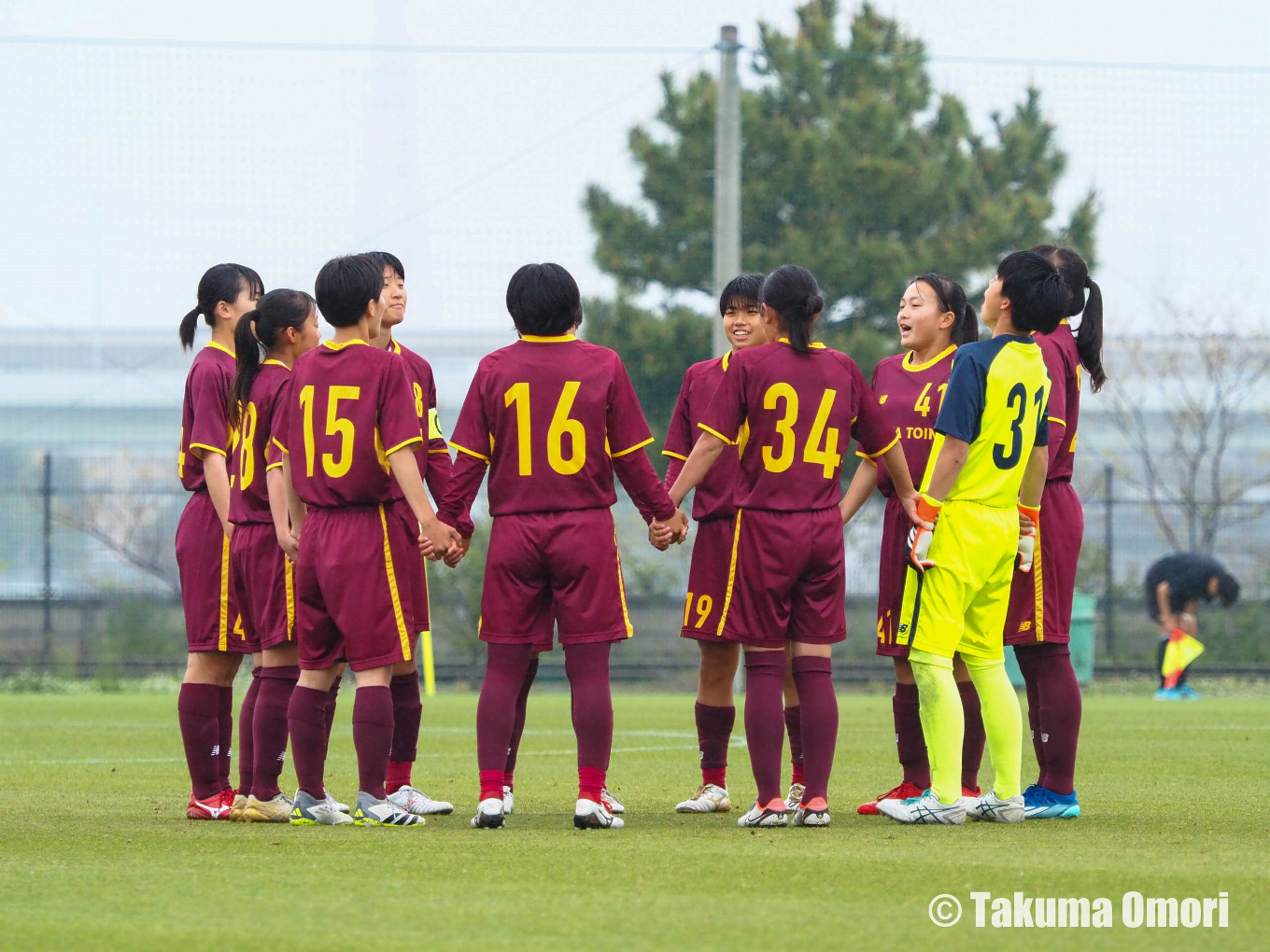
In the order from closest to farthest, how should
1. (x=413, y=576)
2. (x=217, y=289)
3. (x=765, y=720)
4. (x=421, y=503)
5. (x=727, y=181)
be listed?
(x=421, y=503)
(x=765, y=720)
(x=413, y=576)
(x=217, y=289)
(x=727, y=181)

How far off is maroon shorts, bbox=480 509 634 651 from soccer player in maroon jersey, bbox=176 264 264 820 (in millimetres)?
1071

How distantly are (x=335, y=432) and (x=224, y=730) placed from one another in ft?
4.57

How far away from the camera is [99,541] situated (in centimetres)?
1977

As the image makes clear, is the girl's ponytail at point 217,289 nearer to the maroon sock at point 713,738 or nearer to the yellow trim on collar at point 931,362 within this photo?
the maroon sock at point 713,738

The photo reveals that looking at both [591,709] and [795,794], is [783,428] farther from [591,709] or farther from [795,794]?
[795,794]

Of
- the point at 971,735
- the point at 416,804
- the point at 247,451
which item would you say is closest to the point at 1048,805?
the point at 971,735

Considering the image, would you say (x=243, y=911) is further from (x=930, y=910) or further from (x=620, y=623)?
(x=620, y=623)

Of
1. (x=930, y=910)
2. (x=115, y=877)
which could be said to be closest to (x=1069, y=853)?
(x=930, y=910)

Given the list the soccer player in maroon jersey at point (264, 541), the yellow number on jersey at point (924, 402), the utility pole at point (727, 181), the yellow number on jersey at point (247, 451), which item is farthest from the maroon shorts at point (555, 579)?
the utility pole at point (727, 181)

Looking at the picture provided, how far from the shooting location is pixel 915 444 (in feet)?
20.0

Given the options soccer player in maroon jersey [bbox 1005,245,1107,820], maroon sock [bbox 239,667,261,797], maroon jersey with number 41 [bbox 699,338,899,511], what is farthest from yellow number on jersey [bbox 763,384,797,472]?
maroon sock [bbox 239,667,261,797]

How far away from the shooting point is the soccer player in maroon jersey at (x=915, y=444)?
5.95 meters

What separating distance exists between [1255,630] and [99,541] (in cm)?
1334

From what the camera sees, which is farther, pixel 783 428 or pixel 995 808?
pixel 995 808
